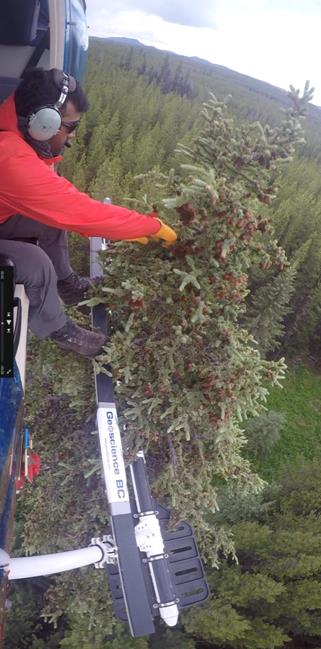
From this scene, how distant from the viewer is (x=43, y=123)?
383 centimetres

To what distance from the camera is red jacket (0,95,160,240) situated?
3.74 metres

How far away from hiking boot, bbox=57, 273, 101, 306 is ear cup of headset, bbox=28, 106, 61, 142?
82.8 inches

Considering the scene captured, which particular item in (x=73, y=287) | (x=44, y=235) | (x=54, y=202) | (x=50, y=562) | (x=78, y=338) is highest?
(x=54, y=202)

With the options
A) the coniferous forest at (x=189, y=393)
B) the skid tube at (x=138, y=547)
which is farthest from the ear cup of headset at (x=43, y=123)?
the skid tube at (x=138, y=547)

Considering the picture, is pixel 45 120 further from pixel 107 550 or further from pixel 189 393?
pixel 107 550

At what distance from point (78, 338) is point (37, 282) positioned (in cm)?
88

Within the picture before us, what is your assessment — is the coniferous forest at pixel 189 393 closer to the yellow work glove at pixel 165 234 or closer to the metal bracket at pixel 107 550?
the yellow work glove at pixel 165 234

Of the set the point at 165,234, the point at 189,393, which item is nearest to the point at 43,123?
the point at 165,234

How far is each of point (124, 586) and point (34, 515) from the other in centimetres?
291

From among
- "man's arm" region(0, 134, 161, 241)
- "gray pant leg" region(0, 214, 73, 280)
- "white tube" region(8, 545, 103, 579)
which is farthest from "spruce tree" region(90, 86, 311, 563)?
"white tube" region(8, 545, 103, 579)

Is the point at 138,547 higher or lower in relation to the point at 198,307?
lower

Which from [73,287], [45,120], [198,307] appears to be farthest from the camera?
[73,287]

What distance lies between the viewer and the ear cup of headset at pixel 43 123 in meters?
3.82

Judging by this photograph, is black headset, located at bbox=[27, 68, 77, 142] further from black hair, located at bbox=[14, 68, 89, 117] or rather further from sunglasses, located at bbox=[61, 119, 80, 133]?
sunglasses, located at bbox=[61, 119, 80, 133]
